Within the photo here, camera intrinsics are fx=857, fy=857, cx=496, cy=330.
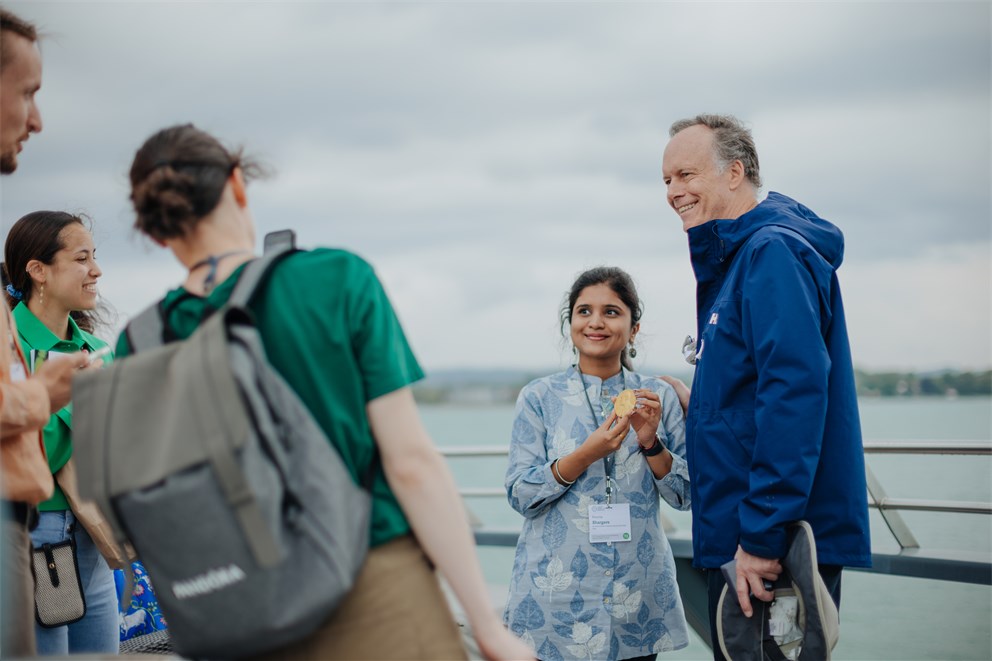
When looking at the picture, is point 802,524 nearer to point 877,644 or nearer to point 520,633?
point 520,633

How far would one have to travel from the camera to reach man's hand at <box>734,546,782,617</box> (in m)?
2.01

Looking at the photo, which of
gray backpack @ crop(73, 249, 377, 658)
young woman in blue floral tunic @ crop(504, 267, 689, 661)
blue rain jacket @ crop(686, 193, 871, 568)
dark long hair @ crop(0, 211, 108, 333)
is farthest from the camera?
dark long hair @ crop(0, 211, 108, 333)

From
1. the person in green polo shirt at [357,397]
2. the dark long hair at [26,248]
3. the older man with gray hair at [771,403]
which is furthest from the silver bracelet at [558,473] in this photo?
the dark long hair at [26,248]

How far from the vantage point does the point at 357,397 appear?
1.32 meters

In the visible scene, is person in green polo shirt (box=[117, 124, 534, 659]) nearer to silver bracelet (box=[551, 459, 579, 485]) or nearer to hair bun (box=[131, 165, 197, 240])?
hair bun (box=[131, 165, 197, 240])

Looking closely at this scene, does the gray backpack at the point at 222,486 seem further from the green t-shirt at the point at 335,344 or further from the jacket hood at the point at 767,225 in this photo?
the jacket hood at the point at 767,225

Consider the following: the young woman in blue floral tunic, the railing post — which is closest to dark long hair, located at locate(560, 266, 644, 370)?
the young woman in blue floral tunic

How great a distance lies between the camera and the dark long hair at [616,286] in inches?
115

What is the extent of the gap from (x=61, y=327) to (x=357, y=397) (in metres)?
1.87

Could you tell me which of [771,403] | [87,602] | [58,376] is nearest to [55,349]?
[87,602]

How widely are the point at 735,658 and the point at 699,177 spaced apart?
129cm

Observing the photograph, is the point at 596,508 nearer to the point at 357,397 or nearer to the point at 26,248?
the point at 357,397

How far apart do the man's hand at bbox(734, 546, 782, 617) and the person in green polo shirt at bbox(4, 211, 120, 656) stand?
1.83m

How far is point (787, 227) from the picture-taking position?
2.18 m
